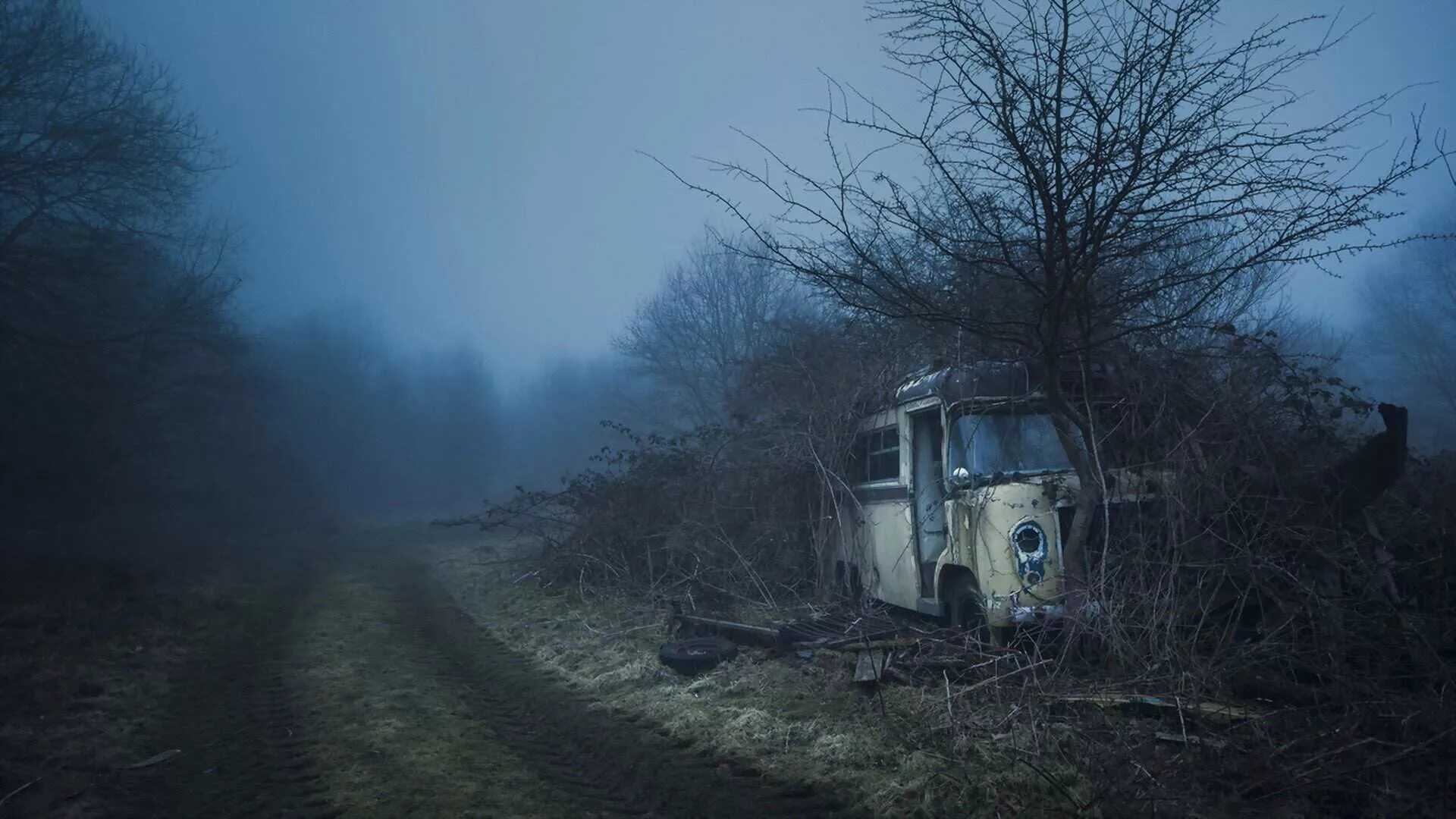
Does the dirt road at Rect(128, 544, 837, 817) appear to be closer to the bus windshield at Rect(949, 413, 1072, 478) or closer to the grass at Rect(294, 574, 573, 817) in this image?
the grass at Rect(294, 574, 573, 817)

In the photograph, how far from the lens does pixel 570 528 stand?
15.0m

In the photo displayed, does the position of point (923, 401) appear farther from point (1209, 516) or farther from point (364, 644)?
point (364, 644)

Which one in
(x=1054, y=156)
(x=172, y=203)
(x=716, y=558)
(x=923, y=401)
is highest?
(x=172, y=203)

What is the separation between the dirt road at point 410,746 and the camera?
4.81m

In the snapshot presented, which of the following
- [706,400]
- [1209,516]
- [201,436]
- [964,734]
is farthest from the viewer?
[706,400]

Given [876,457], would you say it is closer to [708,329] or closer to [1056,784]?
[1056,784]

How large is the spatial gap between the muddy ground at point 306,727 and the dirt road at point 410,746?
19 mm

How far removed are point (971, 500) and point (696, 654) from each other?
2.98 meters

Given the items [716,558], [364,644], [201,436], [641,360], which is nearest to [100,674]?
[364,644]

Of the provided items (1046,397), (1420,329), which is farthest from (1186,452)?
(1420,329)

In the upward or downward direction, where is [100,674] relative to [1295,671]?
downward

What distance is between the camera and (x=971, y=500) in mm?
6938

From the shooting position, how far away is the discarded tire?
25.8 feet

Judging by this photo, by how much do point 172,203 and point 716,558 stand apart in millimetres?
11095
